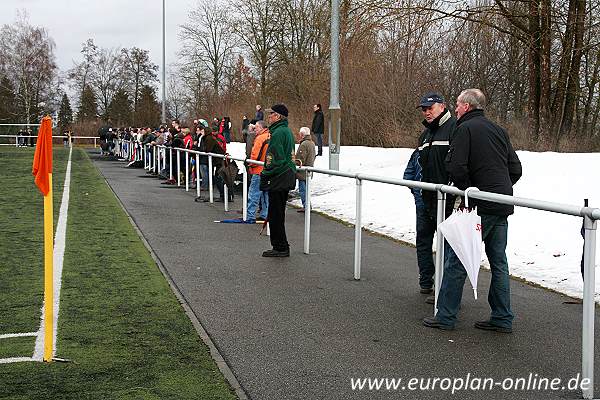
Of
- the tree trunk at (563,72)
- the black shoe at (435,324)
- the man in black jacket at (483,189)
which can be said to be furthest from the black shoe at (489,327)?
the tree trunk at (563,72)

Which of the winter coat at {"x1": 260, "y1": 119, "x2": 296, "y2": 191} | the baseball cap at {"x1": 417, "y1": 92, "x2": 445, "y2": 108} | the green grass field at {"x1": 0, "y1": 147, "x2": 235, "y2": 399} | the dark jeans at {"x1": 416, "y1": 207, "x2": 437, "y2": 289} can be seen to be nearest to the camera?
the green grass field at {"x1": 0, "y1": 147, "x2": 235, "y2": 399}

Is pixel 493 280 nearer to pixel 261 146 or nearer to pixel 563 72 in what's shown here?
pixel 261 146

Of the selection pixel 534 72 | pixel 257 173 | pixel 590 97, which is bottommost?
pixel 257 173

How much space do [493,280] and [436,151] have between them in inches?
57.6

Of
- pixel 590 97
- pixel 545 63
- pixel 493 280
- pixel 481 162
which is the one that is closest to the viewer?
pixel 481 162

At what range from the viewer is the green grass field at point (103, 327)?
5434mm

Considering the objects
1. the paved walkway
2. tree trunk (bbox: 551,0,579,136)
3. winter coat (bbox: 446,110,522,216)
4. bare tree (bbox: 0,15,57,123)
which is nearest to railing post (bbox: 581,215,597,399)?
the paved walkway

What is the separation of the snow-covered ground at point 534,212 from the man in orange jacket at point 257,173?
1.69 m

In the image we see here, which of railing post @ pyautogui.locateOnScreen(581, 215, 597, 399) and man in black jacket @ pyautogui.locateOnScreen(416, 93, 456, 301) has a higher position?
man in black jacket @ pyautogui.locateOnScreen(416, 93, 456, 301)

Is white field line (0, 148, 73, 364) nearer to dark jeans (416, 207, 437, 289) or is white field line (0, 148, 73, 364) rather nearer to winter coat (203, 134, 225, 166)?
winter coat (203, 134, 225, 166)

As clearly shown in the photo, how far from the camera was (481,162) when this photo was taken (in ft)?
23.0

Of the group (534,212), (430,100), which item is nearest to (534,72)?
(534,212)

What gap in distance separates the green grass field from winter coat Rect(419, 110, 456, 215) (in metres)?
2.48

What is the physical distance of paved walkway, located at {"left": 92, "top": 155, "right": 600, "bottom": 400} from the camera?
228 inches
